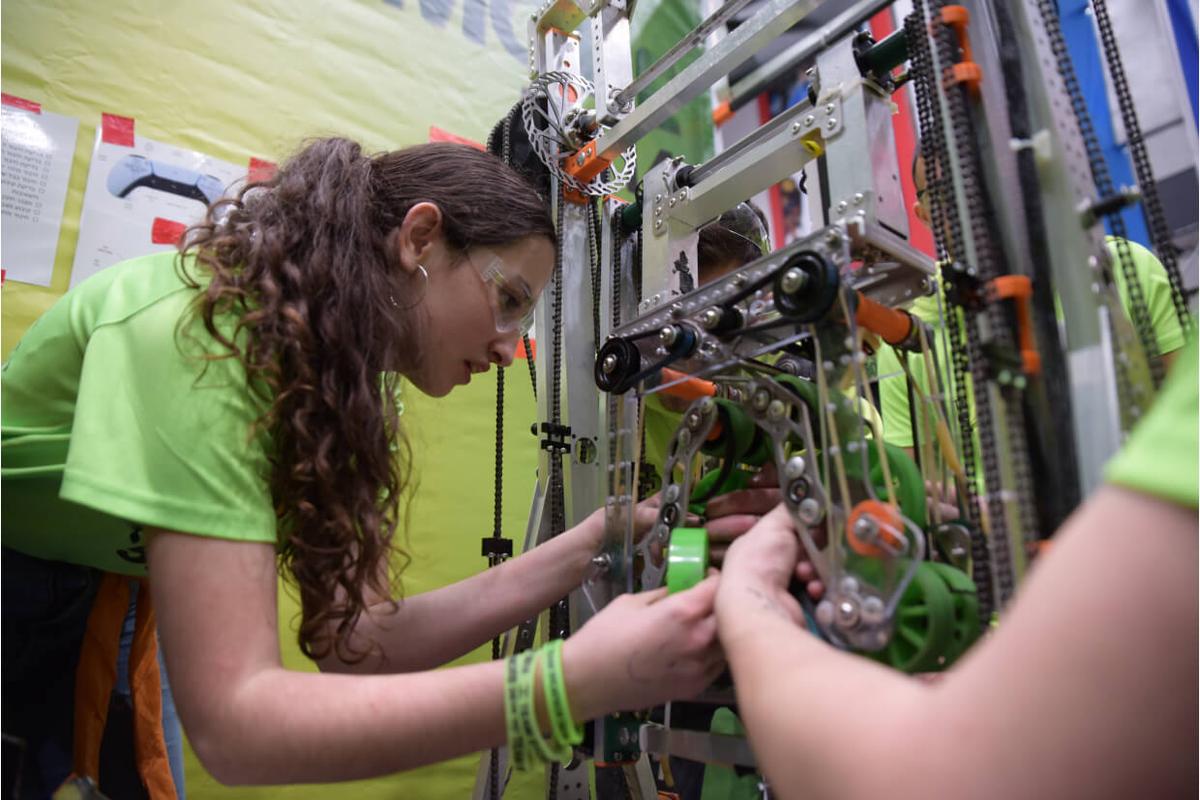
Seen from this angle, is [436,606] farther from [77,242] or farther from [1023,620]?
[77,242]

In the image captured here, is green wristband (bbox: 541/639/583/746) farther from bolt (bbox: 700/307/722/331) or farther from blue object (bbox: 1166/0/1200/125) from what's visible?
blue object (bbox: 1166/0/1200/125)

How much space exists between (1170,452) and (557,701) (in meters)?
0.52

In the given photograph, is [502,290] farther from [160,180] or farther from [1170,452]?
[160,180]

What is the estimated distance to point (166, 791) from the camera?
1.08 m

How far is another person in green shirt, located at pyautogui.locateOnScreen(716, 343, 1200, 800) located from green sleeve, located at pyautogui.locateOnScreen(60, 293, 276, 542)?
614mm

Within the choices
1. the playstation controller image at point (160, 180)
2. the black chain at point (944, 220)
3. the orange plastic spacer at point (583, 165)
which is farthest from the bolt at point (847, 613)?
the playstation controller image at point (160, 180)

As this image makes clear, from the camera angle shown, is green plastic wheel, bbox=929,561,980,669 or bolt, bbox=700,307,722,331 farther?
bolt, bbox=700,307,722,331

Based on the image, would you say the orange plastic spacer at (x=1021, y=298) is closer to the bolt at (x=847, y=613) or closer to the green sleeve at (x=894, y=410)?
the bolt at (x=847, y=613)

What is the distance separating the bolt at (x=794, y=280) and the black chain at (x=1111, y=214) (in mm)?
250

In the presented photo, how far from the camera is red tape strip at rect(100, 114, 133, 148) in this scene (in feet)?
5.44

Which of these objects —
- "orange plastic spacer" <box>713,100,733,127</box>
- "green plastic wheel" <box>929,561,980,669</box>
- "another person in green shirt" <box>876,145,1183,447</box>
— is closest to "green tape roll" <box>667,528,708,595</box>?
"green plastic wheel" <box>929,561,980,669</box>

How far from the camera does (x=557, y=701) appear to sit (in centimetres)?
69

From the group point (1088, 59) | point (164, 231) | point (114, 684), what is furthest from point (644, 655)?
point (1088, 59)

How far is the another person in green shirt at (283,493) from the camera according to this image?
0.69 metres
